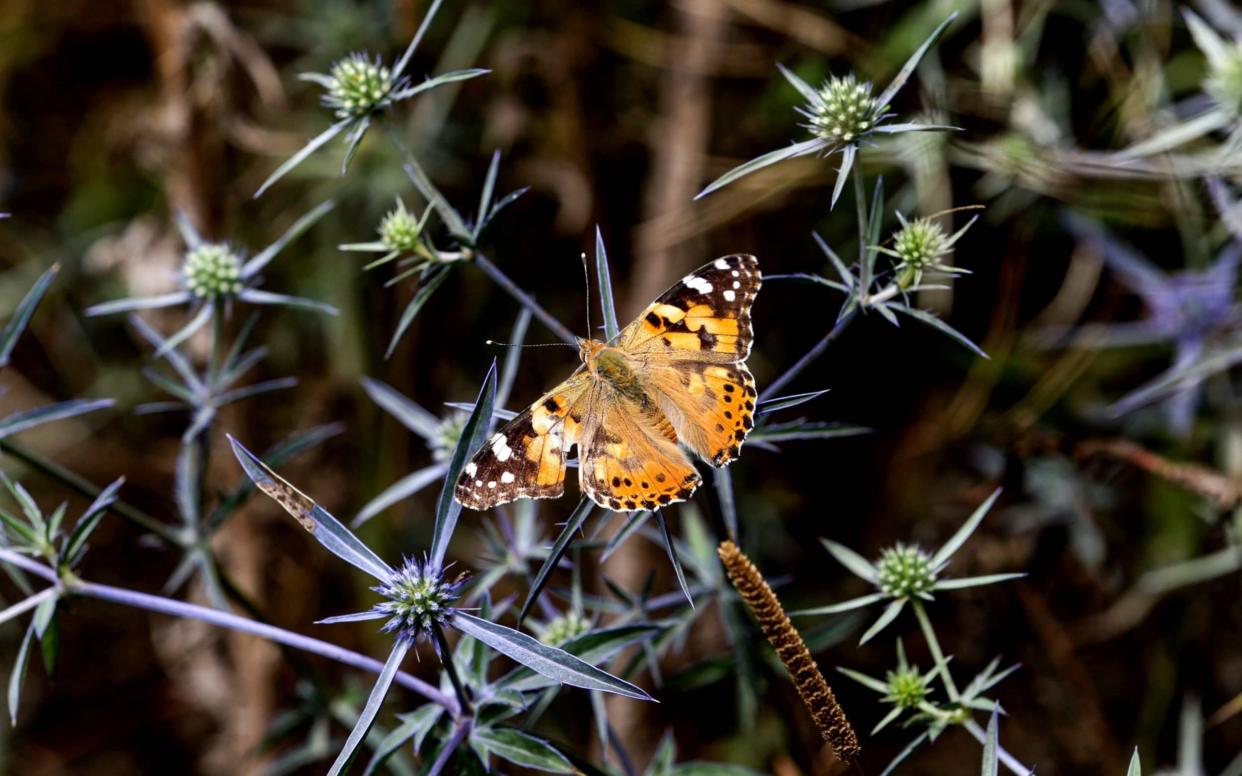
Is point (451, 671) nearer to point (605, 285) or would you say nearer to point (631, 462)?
point (631, 462)

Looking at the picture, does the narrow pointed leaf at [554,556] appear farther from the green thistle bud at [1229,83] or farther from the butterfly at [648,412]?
the green thistle bud at [1229,83]

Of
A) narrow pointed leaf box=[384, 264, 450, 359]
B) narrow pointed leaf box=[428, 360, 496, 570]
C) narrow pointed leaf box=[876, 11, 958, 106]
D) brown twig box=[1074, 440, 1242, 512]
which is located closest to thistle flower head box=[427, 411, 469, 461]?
narrow pointed leaf box=[384, 264, 450, 359]

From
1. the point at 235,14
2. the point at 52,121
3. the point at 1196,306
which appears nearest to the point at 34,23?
the point at 52,121

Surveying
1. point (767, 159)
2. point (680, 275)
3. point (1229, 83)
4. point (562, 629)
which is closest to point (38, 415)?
point (562, 629)

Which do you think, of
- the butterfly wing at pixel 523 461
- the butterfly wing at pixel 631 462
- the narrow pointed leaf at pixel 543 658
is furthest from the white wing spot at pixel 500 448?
the narrow pointed leaf at pixel 543 658

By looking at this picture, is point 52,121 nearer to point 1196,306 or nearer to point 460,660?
point 460,660

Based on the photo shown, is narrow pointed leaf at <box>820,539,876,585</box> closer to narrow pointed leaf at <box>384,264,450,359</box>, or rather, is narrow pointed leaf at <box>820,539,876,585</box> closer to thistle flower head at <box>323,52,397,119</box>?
narrow pointed leaf at <box>384,264,450,359</box>
